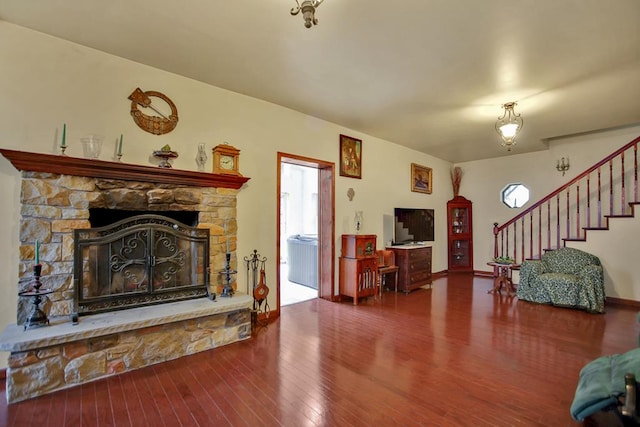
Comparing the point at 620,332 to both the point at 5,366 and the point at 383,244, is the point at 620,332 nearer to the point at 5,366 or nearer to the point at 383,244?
the point at 383,244

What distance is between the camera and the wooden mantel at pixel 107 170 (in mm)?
2184

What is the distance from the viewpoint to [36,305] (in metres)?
2.19

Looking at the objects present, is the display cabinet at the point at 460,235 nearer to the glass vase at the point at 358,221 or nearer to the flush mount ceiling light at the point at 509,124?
the flush mount ceiling light at the point at 509,124

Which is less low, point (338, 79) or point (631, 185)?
point (338, 79)

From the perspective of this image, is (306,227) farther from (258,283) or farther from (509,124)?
(509,124)

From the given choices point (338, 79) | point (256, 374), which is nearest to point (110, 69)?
point (338, 79)

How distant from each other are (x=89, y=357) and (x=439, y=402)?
263cm

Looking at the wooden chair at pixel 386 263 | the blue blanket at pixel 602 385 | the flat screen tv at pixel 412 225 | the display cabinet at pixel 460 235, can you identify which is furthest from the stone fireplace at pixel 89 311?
the display cabinet at pixel 460 235

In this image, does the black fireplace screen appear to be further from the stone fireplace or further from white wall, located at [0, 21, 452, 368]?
white wall, located at [0, 21, 452, 368]

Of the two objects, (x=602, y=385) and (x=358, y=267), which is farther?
(x=358, y=267)

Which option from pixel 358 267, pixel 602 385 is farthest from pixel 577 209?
pixel 602 385

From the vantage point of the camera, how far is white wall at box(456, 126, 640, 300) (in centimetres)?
438

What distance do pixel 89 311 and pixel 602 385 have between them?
3635 millimetres

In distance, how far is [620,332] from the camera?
3.27m
